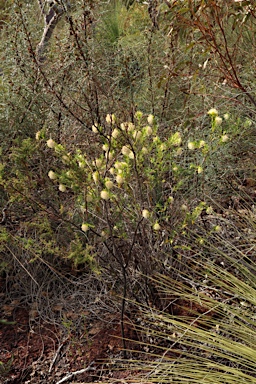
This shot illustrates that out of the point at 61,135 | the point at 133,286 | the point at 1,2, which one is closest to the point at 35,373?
the point at 133,286

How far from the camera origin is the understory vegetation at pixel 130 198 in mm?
1927

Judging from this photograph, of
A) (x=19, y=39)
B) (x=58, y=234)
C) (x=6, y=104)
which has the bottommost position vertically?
(x=58, y=234)

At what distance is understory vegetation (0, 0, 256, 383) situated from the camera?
6.32 feet

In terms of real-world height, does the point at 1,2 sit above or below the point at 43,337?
above

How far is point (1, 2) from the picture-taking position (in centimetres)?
599

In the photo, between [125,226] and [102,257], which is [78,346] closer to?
[102,257]

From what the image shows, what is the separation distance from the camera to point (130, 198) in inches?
83.7

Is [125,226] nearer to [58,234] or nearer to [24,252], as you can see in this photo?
[58,234]

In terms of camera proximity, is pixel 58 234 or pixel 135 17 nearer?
pixel 58 234

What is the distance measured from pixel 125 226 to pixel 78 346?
560mm

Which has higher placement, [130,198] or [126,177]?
[126,177]

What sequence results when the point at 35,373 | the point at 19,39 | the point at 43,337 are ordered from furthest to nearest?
the point at 19,39, the point at 43,337, the point at 35,373

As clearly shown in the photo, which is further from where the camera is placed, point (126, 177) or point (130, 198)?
point (130, 198)

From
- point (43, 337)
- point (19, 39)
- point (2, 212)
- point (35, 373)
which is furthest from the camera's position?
point (19, 39)
